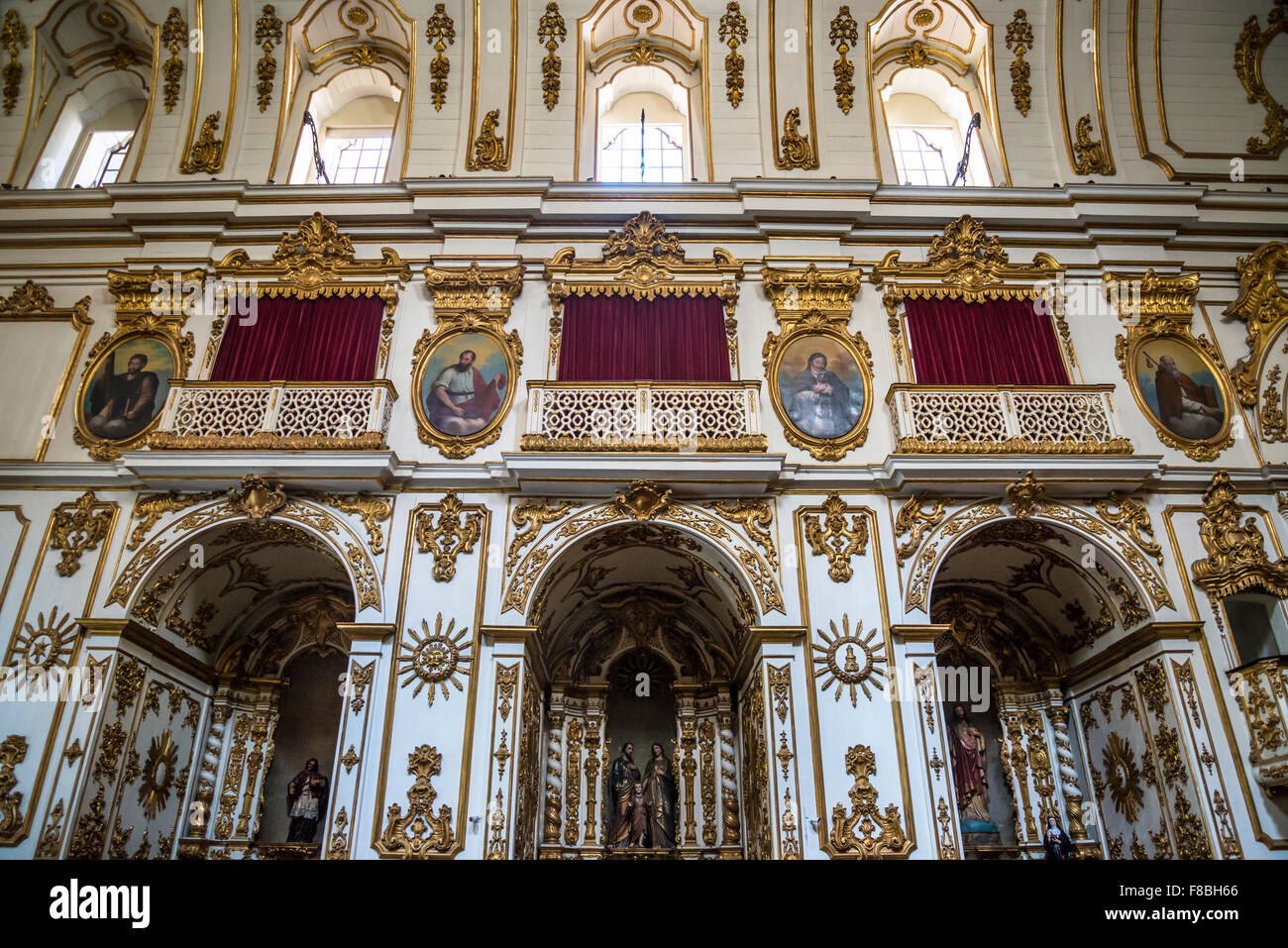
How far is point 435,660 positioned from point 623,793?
3.90 metres

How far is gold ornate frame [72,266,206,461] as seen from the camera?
454 inches

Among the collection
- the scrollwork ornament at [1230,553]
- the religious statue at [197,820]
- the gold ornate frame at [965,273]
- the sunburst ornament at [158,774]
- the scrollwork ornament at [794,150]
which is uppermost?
the scrollwork ornament at [794,150]

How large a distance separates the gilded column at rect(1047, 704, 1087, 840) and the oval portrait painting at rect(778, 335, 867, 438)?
513 centimetres

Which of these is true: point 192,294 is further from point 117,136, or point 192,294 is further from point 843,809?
point 843,809

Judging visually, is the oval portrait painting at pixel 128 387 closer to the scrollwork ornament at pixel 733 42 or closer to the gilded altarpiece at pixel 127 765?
the gilded altarpiece at pixel 127 765

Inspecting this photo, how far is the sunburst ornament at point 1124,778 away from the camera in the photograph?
10438mm

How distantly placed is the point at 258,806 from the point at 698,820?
6146 millimetres

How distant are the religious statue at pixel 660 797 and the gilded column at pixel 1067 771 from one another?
539cm

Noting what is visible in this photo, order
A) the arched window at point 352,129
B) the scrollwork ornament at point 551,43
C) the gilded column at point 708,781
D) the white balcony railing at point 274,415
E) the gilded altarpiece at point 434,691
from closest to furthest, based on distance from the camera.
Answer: the gilded altarpiece at point 434,691 → the white balcony railing at point 274,415 → the gilded column at point 708,781 → the scrollwork ornament at point 551,43 → the arched window at point 352,129

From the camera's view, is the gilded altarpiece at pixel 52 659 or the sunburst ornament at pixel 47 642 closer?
the gilded altarpiece at pixel 52 659

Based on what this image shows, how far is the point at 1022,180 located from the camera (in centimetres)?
1327

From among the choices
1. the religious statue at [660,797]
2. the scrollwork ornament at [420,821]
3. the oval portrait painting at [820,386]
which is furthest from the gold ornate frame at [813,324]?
the scrollwork ornament at [420,821]

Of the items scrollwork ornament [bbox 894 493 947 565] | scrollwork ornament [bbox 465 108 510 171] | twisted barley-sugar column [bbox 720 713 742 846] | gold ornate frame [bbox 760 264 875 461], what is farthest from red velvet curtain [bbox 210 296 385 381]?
scrollwork ornament [bbox 894 493 947 565]
